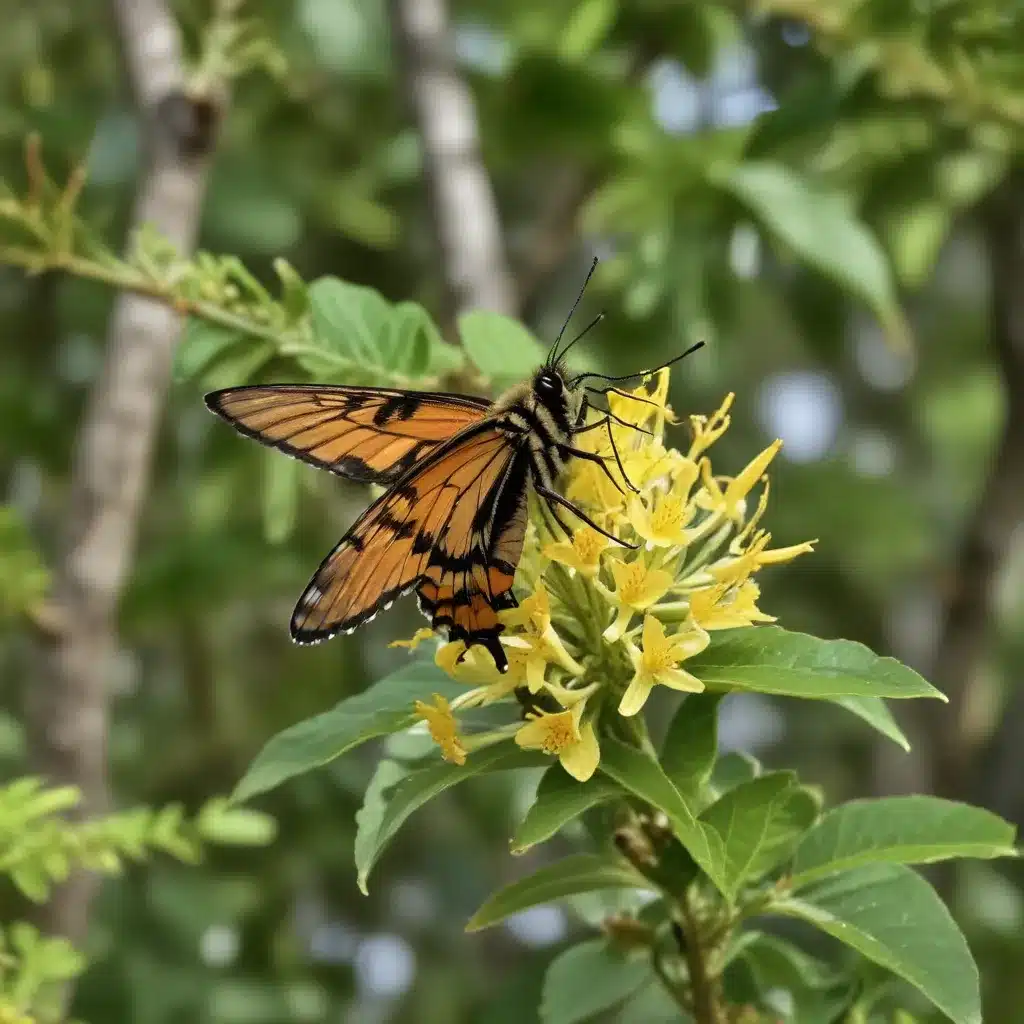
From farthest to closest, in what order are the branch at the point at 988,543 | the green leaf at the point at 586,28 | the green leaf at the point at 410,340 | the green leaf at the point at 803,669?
the branch at the point at 988,543 < the green leaf at the point at 586,28 < the green leaf at the point at 410,340 < the green leaf at the point at 803,669

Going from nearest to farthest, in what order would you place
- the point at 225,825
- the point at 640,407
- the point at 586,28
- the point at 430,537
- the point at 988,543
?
the point at 640,407, the point at 430,537, the point at 225,825, the point at 586,28, the point at 988,543

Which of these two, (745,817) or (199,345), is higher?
(199,345)

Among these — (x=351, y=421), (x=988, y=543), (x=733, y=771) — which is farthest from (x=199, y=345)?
(x=988, y=543)

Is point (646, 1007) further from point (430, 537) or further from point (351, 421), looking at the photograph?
point (351, 421)

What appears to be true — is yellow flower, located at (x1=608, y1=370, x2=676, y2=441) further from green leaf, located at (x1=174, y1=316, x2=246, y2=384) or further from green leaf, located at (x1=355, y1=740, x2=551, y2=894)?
green leaf, located at (x1=174, y1=316, x2=246, y2=384)

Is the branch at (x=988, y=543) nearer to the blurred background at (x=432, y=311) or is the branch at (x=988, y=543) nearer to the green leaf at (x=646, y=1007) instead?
the blurred background at (x=432, y=311)

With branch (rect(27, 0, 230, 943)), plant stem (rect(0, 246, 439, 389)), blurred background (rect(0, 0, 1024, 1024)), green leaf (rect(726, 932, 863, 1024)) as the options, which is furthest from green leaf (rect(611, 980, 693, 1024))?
plant stem (rect(0, 246, 439, 389))

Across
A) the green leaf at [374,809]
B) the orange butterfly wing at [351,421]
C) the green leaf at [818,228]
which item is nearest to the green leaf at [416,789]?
the green leaf at [374,809]
